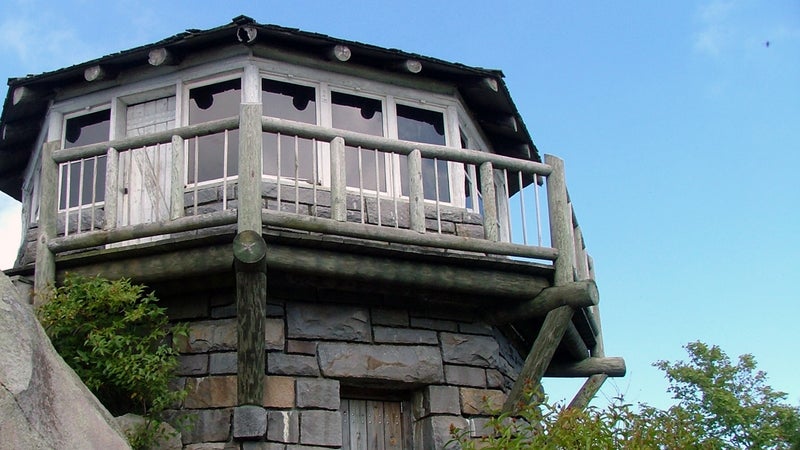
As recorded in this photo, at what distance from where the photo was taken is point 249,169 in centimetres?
720

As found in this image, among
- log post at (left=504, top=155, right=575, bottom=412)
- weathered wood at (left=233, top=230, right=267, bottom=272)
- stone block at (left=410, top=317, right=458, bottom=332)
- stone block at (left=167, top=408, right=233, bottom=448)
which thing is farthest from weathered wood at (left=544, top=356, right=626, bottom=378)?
weathered wood at (left=233, top=230, right=267, bottom=272)

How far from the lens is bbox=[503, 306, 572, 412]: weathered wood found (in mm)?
7848

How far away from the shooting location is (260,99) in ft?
29.1

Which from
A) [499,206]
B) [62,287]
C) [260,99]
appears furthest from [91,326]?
[499,206]

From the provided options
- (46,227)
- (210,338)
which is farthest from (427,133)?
(46,227)

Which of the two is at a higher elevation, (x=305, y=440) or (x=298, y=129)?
(x=298, y=129)

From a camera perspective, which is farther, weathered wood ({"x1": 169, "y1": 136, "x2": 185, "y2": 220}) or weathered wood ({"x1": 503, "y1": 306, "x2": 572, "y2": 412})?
weathered wood ({"x1": 503, "y1": 306, "x2": 572, "y2": 412})

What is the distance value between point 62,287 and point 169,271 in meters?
0.75

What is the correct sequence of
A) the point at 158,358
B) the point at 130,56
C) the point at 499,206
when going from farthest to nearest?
1. the point at 499,206
2. the point at 130,56
3. the point at 158,358

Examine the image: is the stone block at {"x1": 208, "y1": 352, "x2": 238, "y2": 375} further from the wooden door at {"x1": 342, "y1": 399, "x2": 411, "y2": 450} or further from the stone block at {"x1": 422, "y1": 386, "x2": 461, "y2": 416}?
the stone block at {"x1": 422, "y1": 386, "x2": 461, "y2": 416}

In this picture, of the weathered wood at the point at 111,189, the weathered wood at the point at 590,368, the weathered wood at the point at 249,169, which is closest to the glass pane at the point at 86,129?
the weathered wood at the point at 111,189

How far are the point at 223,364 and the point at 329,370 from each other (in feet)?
2.52

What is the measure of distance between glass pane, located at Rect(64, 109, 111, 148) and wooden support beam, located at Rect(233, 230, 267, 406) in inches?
120

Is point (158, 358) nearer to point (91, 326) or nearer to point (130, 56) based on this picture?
point (91, 326)
